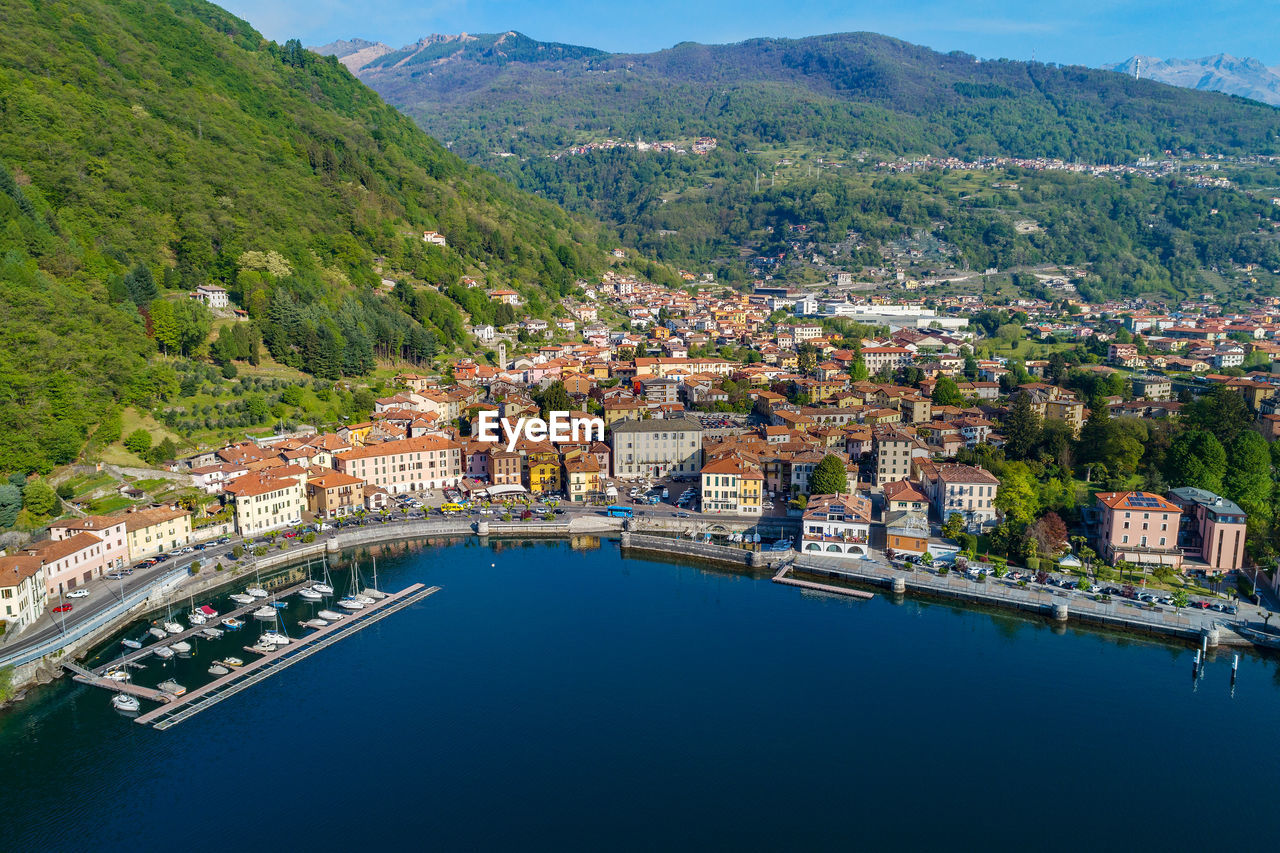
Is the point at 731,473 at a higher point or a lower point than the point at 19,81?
lower

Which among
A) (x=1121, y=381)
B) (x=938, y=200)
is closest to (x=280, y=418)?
(x=1121, y=381)

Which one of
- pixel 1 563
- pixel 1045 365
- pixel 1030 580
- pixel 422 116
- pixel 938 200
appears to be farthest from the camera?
pixel 422 116

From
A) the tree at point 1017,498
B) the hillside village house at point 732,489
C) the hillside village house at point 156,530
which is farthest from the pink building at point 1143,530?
the hillside village house at point 156,530

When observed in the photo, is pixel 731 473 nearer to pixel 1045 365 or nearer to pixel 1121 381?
pixel 1121 381

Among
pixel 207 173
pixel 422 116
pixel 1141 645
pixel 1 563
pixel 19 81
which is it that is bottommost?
pixel 1141 645

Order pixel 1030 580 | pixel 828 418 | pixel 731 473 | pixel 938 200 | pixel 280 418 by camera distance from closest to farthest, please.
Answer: pixel 1030 580 → pixel 731 473 → pixel 280 418 → pixel 828 418 → pixel 938 200

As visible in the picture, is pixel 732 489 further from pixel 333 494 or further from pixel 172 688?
pixel 172 688
